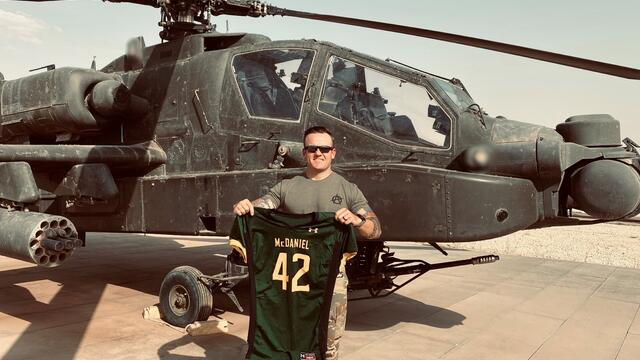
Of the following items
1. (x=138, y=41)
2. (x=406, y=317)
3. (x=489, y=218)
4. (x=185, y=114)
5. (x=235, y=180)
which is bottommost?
(x=406, y=317)

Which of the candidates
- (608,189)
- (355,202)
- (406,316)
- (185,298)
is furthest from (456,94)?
(185,298)

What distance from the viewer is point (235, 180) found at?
562 cm

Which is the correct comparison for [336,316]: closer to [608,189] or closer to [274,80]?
[608,189]

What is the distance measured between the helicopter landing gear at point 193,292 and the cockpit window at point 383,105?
2076mm

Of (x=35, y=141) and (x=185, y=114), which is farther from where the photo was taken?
(x=35, y=141)

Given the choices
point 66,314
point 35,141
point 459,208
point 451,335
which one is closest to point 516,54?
point 459,208

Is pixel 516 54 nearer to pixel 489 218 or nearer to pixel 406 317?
pixel 489 218

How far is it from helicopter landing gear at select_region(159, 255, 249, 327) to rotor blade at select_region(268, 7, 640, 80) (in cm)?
290

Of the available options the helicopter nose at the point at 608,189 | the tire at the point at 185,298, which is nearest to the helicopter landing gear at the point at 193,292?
the tire at the point at 185,298

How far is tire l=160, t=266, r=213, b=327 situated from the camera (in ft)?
17.7

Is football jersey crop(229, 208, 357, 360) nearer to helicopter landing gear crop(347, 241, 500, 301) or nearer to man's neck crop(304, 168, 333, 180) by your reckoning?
man's neck crop(304, 168, 333, 180)

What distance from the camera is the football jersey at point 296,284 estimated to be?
3.21 meters

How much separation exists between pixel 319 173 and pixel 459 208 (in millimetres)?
1812

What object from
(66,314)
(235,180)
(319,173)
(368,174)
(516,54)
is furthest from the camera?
(66,314)
